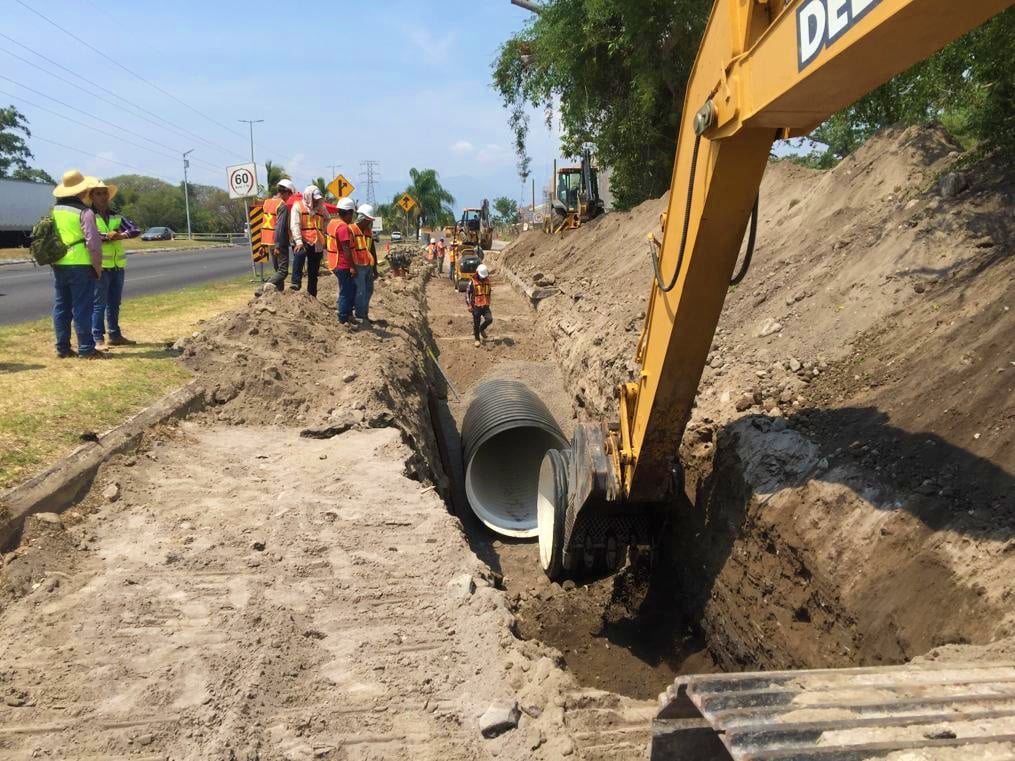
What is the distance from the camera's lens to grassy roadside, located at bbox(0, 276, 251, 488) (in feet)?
17.1

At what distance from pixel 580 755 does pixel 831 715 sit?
1.27 meters

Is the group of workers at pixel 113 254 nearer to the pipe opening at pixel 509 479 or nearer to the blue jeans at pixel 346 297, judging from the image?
the blue jeans at pixel 346 297

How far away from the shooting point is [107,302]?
28.2 feet

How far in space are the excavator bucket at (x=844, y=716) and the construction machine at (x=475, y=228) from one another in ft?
78.0

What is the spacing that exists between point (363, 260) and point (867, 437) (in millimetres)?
6544

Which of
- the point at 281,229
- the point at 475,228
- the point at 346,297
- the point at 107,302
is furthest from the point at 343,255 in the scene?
the point at 475,228

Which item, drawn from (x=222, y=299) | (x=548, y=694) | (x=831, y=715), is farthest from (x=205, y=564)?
(x=222, y=299)

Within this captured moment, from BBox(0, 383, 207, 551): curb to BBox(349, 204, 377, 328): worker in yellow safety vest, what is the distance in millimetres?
3611

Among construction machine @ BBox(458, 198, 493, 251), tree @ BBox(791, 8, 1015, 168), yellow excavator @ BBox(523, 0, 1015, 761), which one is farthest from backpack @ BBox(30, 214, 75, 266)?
construction machine @ BBox(458, 198, 493, 251)

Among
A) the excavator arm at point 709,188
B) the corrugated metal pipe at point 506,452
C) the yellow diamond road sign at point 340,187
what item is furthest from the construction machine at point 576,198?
the excavator arm at point 709,188

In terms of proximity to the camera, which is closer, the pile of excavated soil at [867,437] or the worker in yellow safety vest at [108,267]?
the pile of excavated soil at [867,437]

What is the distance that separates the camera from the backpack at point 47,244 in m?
7.42

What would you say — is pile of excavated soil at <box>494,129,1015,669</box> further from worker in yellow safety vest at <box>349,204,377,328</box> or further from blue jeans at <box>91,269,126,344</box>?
blue jeans at <box>91,269,126,344</box>

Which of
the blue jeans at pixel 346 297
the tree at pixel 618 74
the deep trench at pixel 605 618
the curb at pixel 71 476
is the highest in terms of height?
the tree at pixel 618 74
